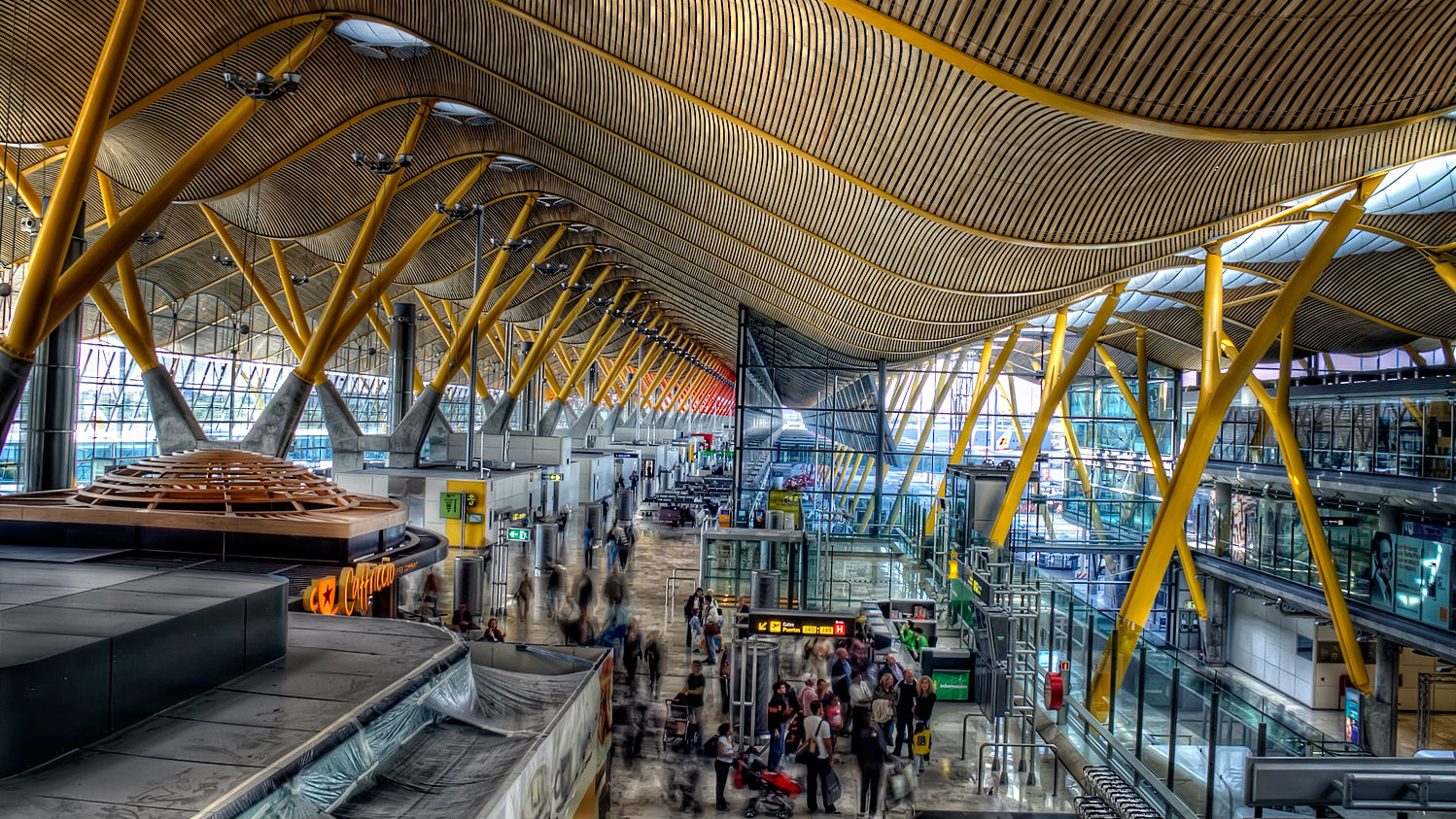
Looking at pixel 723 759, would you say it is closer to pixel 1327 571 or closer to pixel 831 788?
pixel 831 788

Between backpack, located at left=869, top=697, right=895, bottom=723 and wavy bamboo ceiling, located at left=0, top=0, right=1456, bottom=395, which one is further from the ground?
wavy bamboo ceiling, located at left=0, top=0, right=1456, bottom=395

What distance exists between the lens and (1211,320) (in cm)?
2030

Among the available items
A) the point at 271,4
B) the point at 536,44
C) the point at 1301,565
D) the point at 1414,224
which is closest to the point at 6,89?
the point at 271,4

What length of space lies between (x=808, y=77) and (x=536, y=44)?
594 cm

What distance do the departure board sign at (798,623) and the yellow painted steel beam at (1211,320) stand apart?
9.10 metres

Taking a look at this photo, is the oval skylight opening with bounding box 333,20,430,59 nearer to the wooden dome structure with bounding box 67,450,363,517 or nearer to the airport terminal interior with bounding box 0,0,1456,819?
the airport terminal interior with bounding box 0,0,1456,819

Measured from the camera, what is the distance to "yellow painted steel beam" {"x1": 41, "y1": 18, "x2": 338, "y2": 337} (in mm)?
13203

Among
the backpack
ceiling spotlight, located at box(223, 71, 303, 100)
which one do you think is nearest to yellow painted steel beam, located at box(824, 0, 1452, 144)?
the backpack

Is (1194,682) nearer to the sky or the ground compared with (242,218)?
nearer to the ground

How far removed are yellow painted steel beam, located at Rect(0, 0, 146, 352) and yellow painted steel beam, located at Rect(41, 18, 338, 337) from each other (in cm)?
21

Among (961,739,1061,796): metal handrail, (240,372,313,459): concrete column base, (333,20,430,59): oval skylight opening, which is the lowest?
(961,739,1061,796): metal handrail

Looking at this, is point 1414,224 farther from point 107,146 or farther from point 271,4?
point 107,146

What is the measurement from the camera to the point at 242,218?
28.4 m

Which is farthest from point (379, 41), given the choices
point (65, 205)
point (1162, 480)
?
point (1162, 480)
